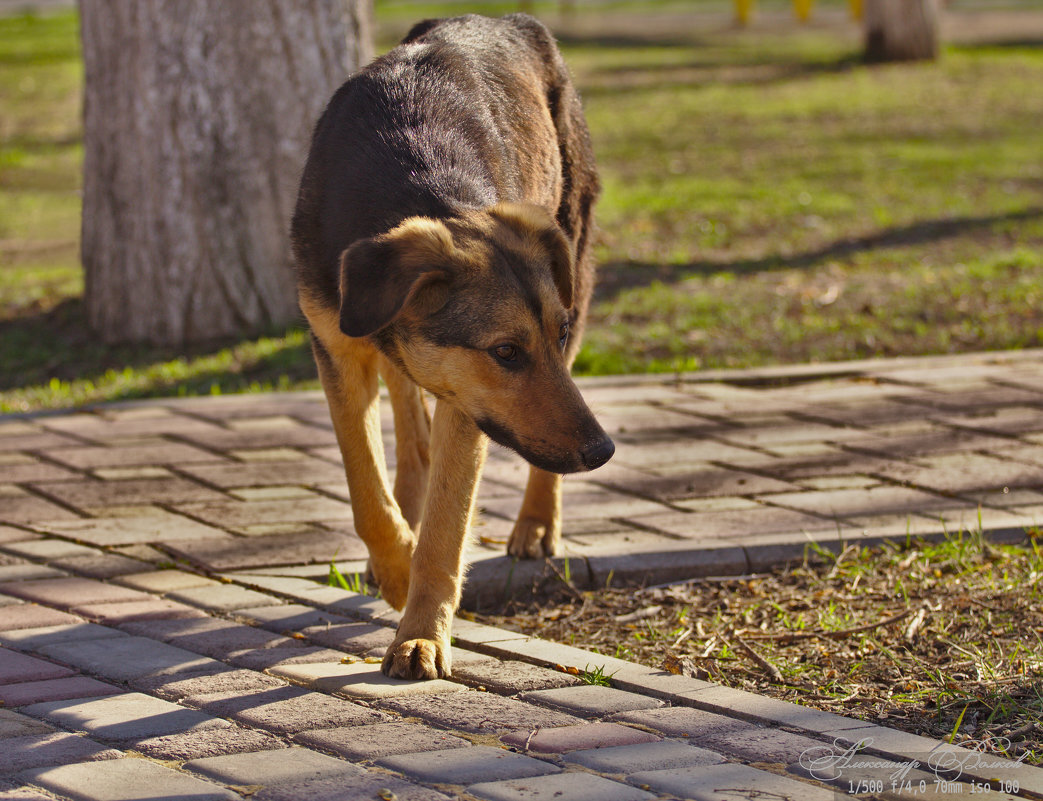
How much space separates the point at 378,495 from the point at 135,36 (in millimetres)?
4462

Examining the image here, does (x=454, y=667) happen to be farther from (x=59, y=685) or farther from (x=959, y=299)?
(x=959, y=299)

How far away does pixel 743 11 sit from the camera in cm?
2670

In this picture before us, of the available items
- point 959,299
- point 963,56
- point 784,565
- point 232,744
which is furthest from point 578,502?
point 963,56

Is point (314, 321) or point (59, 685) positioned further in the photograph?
point (314, 321)

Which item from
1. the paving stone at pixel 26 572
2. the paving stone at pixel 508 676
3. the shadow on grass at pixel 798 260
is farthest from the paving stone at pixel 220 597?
the shadow on grass at pixel 798 260

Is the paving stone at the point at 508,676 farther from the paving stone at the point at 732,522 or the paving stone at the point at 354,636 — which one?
the paving stone at the point at 732,522

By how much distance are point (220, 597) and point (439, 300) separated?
1.30 metres

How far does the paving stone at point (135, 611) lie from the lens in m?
4.00

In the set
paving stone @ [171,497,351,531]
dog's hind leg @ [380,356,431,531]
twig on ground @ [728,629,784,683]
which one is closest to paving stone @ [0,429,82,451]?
paving stone @ [171,497,351,531]

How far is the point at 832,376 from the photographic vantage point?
689 cm

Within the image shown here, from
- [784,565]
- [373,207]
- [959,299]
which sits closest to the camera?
[373,207]

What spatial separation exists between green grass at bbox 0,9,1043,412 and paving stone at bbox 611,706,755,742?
393 centimetres

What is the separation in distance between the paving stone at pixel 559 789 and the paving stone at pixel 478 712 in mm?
329

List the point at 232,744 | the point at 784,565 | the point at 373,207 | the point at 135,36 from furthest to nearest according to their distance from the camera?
the point at 135,36, the point at 784,565, the point at 373,207, the point at 232,744
